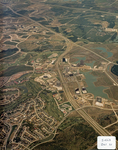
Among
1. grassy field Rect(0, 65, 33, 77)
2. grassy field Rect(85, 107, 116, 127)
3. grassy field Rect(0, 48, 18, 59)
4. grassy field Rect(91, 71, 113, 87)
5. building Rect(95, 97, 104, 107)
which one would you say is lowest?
grassy field Rect(85, 107, 116, 127)

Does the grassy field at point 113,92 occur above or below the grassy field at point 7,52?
below

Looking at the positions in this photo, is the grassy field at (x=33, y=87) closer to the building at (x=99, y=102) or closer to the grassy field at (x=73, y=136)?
the grassy field at (x=73, y=136)

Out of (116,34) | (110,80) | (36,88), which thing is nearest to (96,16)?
(116,34)

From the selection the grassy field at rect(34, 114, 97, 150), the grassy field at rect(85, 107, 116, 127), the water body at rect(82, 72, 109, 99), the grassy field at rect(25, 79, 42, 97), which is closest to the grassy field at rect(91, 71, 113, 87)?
the water body at rect(82, 72, 109, 99)

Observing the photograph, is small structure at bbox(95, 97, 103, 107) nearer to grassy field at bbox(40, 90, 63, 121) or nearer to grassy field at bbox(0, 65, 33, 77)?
grassy field at bbox(40, 90, 63, 121)

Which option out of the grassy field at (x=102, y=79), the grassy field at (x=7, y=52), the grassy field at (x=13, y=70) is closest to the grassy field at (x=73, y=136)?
the grassy field at (x=102, y=79)

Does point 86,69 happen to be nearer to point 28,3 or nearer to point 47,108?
point 47,108

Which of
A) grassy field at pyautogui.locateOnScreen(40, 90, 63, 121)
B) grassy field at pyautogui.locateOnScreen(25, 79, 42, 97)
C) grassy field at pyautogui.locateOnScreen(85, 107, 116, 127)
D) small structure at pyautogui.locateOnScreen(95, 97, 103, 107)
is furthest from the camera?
grassy field at pyautogui.locateOnScreen(25, 79, 42, 97)

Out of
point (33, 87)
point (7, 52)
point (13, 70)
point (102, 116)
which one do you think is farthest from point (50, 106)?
point (7, 52)
